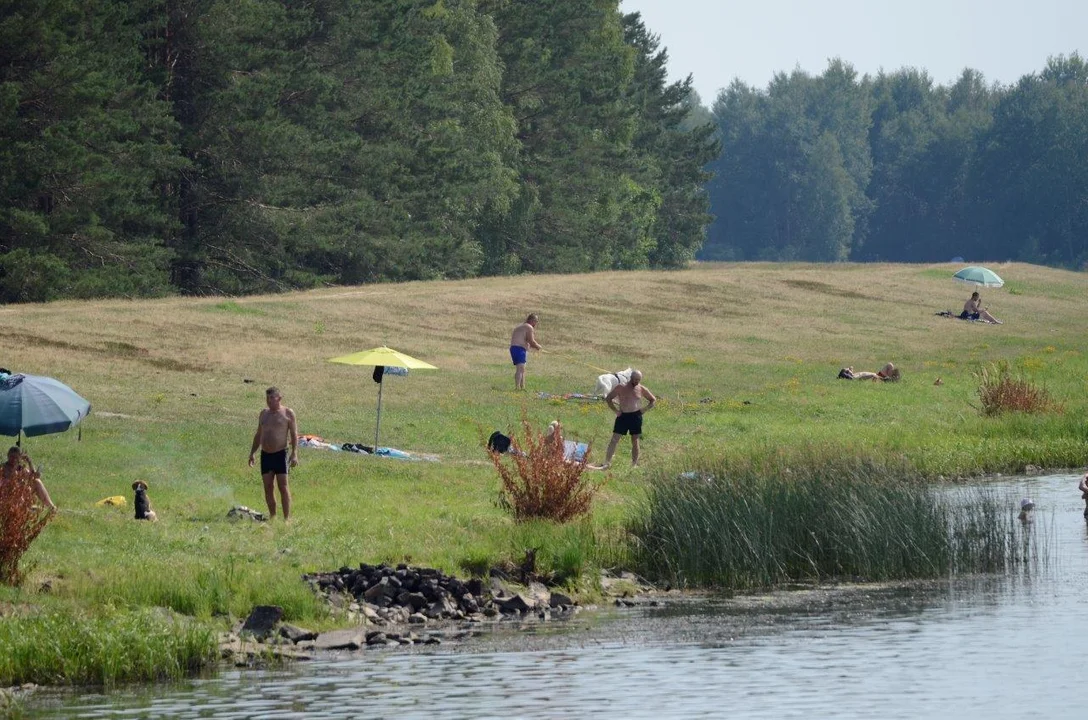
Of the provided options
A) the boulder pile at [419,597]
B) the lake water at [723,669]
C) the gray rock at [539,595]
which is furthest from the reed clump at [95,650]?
the gray rock at [539,595]

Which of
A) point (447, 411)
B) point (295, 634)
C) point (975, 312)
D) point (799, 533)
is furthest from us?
point (975, 312)

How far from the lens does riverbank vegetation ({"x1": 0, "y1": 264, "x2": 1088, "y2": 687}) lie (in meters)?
21.8

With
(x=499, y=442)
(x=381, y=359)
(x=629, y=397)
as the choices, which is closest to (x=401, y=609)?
(x=381, y=359)

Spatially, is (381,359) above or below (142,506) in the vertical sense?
above

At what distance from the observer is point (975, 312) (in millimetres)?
69312

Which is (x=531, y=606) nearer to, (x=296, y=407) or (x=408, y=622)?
(x=408, y=622)

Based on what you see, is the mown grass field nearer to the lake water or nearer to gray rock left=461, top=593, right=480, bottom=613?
gray rock left=461, top=593, right=480, bottom=613

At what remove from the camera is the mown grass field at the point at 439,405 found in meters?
22.0

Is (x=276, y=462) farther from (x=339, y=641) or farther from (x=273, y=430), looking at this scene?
(x=339, y=641)

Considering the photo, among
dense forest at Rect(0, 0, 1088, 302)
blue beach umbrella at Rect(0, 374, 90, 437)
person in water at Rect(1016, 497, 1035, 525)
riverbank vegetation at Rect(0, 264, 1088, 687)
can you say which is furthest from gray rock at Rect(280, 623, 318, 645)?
dense forest at Rect(0, 0, 1088, 302)

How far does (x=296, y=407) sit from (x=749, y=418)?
9.95 metres

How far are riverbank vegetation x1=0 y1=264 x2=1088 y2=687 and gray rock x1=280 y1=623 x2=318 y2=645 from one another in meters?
0.46

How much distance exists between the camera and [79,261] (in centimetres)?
5622

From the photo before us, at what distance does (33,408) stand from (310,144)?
4248 cm
